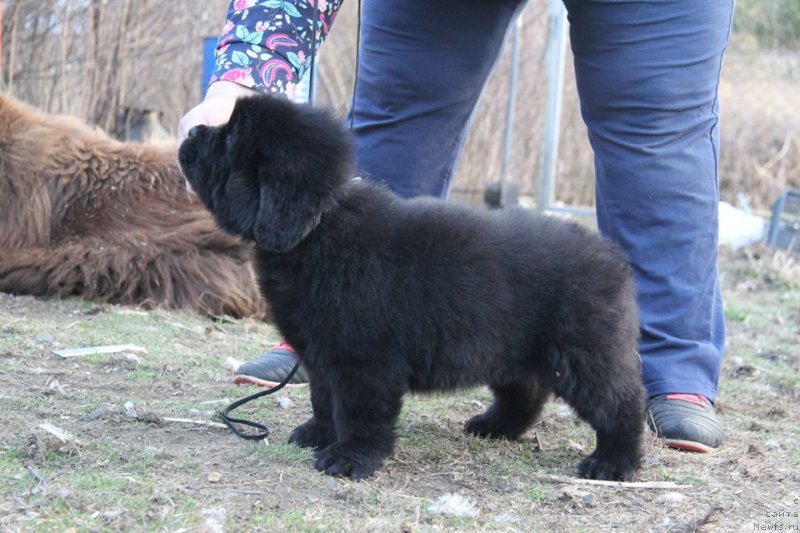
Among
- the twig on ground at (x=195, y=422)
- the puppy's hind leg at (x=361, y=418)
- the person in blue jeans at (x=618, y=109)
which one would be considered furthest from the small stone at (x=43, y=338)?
the puppy's hind leg at (x=361, y=418)

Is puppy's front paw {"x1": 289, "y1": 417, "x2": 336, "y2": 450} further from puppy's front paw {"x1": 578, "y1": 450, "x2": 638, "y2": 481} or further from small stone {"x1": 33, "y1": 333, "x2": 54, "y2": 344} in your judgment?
small stone {"x1": 33, "y1": 333, "x2": 54, "y2": 344}

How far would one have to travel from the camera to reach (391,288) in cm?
245

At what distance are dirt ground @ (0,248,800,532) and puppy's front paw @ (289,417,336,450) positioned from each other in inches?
2.2

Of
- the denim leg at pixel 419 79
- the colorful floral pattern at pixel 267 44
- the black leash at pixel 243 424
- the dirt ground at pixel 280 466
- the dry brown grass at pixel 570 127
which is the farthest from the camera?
the dry brown grass at pixel 570 127

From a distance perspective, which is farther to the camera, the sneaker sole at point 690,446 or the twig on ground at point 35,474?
the sneaker sole at point 690,446

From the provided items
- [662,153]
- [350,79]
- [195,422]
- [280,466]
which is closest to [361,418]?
[280,466]

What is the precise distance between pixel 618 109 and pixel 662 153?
204 millimetres

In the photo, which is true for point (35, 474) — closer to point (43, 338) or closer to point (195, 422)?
point (195, 422)

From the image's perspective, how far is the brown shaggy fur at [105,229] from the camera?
4.65 metres

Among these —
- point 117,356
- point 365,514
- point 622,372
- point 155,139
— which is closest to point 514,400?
point 622,372

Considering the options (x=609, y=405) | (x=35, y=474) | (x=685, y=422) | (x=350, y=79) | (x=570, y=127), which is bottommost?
(x=35, y=474)

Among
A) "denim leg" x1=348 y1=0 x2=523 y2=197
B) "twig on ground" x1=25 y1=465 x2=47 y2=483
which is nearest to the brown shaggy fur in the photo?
"denim leg" x1=348 y1=0 x2=523 y2=197

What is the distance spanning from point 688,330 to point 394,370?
4.30ft

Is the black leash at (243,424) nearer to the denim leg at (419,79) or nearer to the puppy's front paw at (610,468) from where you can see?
the puppy's front paw at (610,468)
